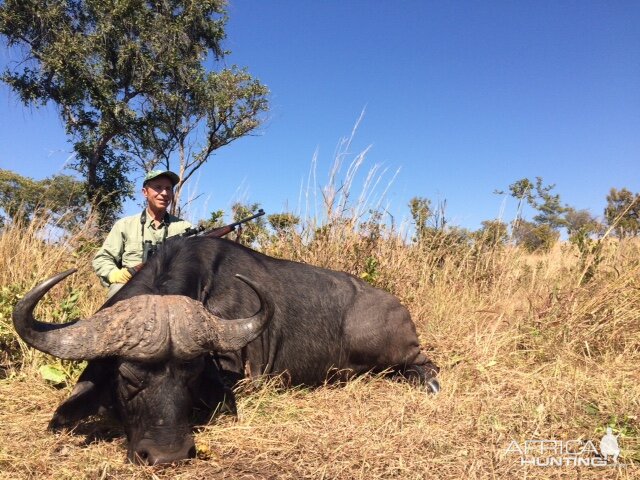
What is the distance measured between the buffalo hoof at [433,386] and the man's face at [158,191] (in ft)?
9.72

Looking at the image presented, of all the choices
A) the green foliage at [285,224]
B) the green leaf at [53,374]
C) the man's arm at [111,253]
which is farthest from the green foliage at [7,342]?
the green foliage at [285,224]

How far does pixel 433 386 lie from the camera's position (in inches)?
137

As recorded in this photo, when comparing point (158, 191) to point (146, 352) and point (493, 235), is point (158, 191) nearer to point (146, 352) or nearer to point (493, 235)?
point (146, 352)

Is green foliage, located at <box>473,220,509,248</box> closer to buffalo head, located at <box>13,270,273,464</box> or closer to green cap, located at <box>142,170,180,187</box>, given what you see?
green cap, located at <box>142,170,180,187</box>

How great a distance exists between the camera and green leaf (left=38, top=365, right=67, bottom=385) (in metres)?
3.26

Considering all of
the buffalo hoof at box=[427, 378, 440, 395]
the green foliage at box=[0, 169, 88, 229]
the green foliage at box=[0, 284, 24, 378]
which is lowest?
the buffalo hoof at box=[427, 378, 440, 395]

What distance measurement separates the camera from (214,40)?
1714 cm

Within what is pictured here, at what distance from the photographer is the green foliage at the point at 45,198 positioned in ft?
19.6

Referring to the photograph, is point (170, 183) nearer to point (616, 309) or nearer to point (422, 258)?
point (422, 258)

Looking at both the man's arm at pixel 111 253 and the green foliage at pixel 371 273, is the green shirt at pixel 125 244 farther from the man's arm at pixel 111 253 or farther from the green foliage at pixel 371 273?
the green foliage at pixel 371 273

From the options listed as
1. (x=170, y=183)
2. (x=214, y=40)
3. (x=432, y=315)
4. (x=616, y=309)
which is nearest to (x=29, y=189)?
(x=214, y=40)

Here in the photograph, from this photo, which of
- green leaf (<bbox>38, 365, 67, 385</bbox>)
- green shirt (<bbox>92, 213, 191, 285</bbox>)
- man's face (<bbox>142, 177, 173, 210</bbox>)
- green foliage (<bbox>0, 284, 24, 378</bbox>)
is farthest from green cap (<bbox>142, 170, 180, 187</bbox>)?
green leaf (<bbox>38, 365, 67, 385</bbox>)

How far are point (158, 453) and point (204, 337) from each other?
56cm

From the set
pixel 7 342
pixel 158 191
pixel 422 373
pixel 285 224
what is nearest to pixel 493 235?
pixel 285 224
